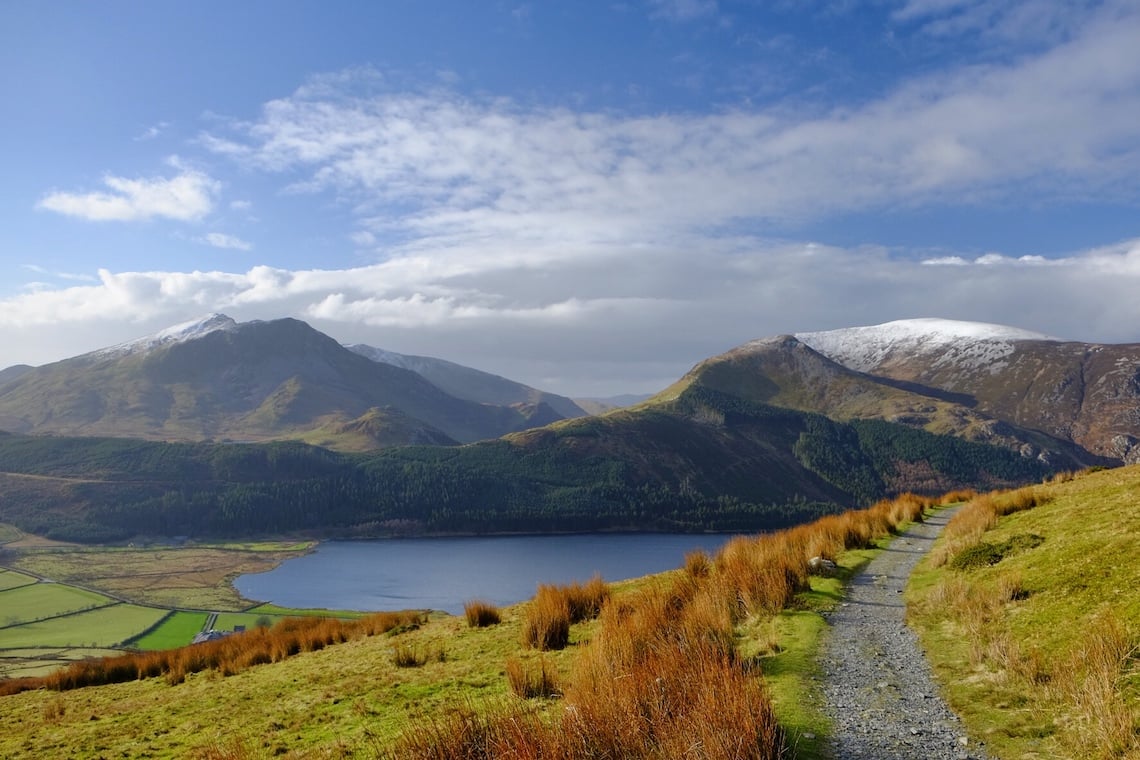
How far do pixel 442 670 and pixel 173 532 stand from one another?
20363 cm

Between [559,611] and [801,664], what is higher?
[801,664]

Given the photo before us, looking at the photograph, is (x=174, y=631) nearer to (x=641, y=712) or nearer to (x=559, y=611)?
(x=559, y=611)

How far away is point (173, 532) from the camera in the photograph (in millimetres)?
182500

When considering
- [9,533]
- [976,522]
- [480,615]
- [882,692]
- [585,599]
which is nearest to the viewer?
[882,692]

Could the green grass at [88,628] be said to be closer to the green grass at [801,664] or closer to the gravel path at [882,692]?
the green grass at [801,664]

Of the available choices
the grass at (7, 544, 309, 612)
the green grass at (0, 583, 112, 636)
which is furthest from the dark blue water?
the green grass at (0, 583, 112, 636)

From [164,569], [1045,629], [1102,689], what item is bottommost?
[164,569]

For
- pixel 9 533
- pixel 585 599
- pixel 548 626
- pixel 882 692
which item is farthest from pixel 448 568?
pixel 882 692

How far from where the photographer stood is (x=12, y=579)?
118 meters

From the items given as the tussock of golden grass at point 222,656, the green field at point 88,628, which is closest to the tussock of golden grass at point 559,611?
the tussock of golden grass at point 222,656

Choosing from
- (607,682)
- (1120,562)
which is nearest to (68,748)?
(607,682)

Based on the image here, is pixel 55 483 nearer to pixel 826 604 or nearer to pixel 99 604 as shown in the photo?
pixel 99 604

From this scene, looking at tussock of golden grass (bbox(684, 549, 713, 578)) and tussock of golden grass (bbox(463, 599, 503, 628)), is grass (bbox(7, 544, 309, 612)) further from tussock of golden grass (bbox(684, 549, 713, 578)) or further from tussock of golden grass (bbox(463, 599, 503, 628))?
tussock of golden grass (bbox(684, 549, 713, 578))

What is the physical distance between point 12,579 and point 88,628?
52.2 m
